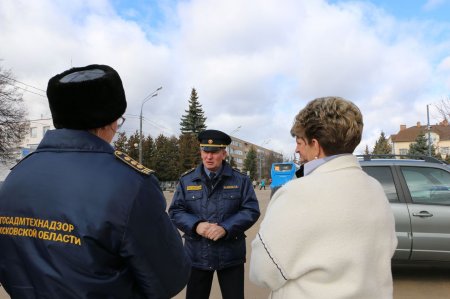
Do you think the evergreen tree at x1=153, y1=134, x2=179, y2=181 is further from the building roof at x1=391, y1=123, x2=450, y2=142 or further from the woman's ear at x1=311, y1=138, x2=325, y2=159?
the woman's ear at x1=311, y1=138, x2=325, y2=159

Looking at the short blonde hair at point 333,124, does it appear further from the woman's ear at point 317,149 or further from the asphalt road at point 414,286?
the asphalt road at point 414,286

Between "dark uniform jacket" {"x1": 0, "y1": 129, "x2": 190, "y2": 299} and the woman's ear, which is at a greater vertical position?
the woman's ear

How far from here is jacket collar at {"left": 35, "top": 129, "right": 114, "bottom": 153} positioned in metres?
1.54

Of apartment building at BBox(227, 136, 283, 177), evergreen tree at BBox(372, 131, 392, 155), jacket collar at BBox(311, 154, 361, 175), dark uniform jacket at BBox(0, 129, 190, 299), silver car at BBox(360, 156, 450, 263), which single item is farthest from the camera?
apartment building at BBox(227, 136, 283, 177)

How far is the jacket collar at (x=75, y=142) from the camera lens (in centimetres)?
154

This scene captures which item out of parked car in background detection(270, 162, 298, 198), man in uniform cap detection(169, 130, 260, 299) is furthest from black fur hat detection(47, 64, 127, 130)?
parked car in background detection(270, 162, 298, 198)

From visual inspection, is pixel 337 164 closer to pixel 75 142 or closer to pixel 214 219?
pixel 75 142

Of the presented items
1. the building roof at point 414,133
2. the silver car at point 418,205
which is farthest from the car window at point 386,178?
the building roof at point 414,133

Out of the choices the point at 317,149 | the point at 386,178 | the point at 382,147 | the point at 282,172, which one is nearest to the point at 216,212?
the point at 317,149

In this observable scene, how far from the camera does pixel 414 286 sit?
237 inches

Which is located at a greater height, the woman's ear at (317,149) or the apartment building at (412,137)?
the apartment building at (412,137)

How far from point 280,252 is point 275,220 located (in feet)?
0.44

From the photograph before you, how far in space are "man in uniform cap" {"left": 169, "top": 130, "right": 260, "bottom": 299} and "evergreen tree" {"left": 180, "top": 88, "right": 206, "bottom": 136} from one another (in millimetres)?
66009

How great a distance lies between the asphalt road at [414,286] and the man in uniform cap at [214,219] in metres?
2.28
